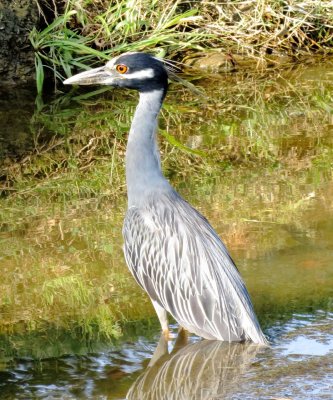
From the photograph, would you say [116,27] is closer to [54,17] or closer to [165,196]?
[54,17]

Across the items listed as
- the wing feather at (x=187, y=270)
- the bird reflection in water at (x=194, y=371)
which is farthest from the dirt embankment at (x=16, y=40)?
the bird reflection in water at (x=194, y=371)

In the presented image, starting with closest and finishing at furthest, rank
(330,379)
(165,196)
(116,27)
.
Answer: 1. (330,379)
2. (165,196)
3. (116,27)

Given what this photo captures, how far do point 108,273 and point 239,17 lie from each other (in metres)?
7.39

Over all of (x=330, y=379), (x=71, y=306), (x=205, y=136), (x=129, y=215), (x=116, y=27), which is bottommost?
(x=330, y=379)

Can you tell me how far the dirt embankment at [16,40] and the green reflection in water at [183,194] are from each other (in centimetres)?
121

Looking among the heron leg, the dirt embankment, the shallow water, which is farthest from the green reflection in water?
the dirt embankment

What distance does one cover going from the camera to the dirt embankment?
11578mm

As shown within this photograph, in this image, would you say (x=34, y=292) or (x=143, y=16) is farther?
(x=143, y=16)

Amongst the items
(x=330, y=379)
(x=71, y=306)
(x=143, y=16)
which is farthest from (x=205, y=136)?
(x=330, y=379)

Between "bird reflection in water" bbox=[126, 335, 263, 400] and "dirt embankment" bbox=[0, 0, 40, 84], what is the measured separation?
22.4ft

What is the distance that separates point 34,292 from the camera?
6031 mm

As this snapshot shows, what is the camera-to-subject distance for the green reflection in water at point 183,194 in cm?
580

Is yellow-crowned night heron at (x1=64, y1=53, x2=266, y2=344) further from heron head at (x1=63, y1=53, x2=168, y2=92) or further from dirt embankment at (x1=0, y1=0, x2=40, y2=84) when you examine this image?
dirt embankment at (x1=0, y1=0, x2=40, y2=84)

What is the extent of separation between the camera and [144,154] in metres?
5.85
